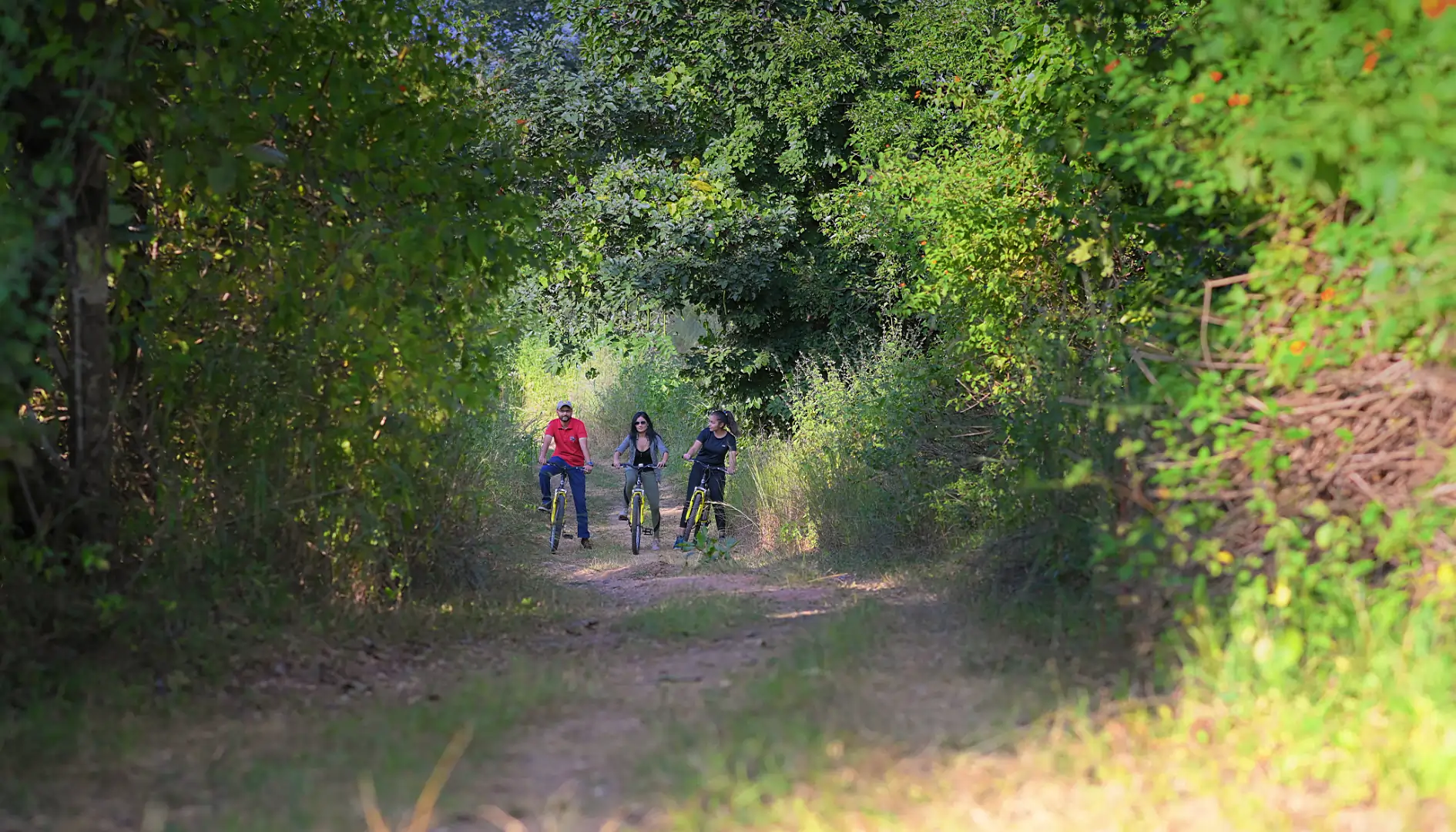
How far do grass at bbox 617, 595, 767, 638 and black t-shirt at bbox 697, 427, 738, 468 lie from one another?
5.06 m

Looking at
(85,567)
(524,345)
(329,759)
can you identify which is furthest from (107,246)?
(524,345)

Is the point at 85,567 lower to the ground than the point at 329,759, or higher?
higher

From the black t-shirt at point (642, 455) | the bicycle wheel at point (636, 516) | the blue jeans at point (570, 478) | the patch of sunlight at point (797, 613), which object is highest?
the black t-shirt at point (642, 455)

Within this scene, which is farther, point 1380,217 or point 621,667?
point 621,667

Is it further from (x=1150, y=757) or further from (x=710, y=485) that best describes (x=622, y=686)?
(x=710, y=485)

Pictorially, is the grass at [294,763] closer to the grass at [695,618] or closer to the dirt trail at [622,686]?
the dirt trail at [622,686]

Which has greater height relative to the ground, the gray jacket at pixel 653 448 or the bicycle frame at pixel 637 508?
the gray jacket at pixel 653 448

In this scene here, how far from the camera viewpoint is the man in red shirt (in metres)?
13.8

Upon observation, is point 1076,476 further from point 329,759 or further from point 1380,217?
point 329,759

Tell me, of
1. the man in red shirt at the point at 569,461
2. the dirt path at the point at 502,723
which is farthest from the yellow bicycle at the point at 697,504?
the dirt path at the point at 502,723

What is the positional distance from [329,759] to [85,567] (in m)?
1.42

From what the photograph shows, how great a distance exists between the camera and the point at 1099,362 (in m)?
6.89

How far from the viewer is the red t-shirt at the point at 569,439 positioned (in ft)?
45.5

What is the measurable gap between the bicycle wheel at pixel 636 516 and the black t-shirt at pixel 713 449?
801 mm
